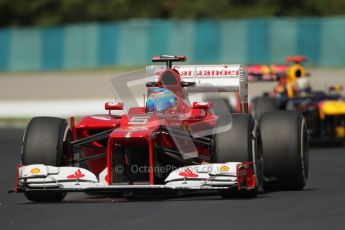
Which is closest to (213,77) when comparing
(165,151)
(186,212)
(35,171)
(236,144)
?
(165,151)

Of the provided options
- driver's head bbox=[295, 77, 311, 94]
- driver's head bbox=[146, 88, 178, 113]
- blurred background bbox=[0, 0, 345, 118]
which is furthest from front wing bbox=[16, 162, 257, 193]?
blurred background bbox=[0, 0, 345, 118]

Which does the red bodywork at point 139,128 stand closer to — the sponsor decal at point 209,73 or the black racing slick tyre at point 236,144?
the black racing slick tyre at point 236,144

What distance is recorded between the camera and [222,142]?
40.7 ft

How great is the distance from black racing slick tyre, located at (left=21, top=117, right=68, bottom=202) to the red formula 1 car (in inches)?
0.4

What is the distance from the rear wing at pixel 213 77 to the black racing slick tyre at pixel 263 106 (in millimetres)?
8117

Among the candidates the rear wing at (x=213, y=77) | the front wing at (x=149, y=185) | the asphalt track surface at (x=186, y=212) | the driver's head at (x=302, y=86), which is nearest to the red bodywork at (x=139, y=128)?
the front wing at (x=149, y=185)

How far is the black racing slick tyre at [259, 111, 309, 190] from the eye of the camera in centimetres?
1355

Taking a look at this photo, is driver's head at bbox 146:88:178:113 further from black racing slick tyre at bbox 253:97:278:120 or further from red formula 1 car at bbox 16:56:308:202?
black racing slick tyre at bbox 253:97:278:120

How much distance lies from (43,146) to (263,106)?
1138 centimetres

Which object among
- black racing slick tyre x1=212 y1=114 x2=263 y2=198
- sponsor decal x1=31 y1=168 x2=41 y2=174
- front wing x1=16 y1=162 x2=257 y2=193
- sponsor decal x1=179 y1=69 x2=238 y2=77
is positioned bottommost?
front wing x1=16 y1=162 x2=257 y2=193

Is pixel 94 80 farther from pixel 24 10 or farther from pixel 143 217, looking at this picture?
pixel 143 217

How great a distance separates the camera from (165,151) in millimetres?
12758

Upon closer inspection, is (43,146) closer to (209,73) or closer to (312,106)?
(209,73)

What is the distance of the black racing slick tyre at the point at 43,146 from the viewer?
12570 mm
